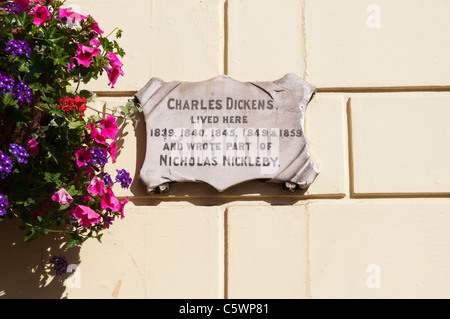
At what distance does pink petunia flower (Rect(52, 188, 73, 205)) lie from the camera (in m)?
2.55

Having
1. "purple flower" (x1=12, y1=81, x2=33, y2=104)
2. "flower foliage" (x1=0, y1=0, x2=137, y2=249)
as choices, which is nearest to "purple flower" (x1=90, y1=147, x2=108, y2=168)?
"flower foliage" (x1=0, y1=0, x2=137, y2=249)

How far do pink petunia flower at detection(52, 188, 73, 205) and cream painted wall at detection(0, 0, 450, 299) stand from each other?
0.56 m

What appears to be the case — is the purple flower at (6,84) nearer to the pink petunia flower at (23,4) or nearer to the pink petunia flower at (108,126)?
the pink petunia flower at (23,4)

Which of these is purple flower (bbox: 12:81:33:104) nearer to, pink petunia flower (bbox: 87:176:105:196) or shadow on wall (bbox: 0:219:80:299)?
pink petunia flower (bbox: 87:176:105:196)

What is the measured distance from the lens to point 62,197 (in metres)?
2.56

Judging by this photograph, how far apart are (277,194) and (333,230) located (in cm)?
33

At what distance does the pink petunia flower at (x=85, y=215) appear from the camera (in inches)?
102

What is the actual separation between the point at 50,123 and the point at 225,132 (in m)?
0.88

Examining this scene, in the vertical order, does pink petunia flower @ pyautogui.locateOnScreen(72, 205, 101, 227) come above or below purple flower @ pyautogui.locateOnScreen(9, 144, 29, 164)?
below

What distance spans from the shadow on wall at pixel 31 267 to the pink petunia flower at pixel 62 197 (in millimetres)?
572

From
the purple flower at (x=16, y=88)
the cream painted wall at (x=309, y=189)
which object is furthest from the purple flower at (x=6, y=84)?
the cream painted wall at (x=309, y=189)

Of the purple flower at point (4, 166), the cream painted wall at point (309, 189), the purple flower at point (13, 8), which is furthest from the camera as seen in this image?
the cream painted wall at point (309, 189)

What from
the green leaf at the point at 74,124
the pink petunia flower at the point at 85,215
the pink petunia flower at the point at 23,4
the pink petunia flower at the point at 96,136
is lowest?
the pink petunia flower at the point at 85,215

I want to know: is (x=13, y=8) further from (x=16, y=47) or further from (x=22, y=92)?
(x=22, y=92)
